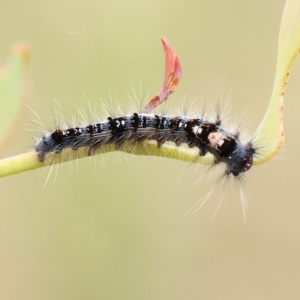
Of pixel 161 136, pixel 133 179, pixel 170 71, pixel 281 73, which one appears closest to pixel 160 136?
pixel 161 136

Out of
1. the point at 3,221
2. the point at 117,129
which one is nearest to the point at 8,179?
the point at 3,221

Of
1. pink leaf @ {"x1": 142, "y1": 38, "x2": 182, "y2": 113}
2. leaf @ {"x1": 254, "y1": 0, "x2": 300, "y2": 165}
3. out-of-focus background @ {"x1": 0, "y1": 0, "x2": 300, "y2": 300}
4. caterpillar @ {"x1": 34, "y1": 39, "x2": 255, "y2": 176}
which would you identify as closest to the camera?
leaf @ {"x1": 254, "y1": 0, "x2": 300, "y2": 165}

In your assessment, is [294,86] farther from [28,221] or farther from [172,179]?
[28,221]

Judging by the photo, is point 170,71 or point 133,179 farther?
point 133,179

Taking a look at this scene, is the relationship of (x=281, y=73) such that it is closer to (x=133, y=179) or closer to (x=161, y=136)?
(x=161, y=136)

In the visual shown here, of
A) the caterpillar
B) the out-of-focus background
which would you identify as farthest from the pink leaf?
the out-of-focus background

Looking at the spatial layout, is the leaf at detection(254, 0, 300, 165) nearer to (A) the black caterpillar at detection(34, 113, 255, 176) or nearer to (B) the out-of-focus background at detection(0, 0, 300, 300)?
(A) the black caterpillar at detection(34, 113, 255, 176)

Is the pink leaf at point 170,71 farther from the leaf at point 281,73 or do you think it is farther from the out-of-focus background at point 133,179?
the out-of-focus background at point 133,179

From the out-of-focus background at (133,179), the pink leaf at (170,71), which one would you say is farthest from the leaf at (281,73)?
the out-of-focus background at (133,179)

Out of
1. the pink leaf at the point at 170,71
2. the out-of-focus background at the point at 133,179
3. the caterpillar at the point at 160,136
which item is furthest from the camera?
the out-of-focus background at the point at 133,179
